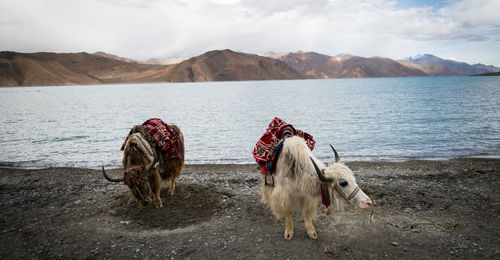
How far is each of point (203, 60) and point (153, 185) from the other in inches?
6380

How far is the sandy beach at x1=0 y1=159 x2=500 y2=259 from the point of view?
3.58 m

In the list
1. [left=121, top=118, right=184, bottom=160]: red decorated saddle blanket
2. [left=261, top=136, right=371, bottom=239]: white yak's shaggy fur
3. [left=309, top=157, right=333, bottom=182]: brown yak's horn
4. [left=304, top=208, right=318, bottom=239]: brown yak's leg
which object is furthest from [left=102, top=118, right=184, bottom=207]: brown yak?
[left=309, top=157, right=333, bottom=182]: brown yak's horn

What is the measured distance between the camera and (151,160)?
454cm

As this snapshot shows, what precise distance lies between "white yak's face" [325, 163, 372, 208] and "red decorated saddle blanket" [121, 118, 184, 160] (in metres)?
3.05

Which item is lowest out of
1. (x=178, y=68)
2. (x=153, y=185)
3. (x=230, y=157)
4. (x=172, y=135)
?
(x=230, y=157)

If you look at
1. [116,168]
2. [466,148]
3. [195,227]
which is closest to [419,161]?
[466,148]

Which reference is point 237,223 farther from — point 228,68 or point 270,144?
point 228,68

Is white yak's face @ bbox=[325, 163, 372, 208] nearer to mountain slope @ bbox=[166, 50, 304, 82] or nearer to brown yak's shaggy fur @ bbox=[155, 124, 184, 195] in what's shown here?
brown yak's shaggy fur @ bbox=[155, 124, 184, 195]

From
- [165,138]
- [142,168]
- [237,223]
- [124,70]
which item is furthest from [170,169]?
[124,70]

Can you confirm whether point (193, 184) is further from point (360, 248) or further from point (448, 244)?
point (448, 244)

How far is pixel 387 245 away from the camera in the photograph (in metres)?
3.62

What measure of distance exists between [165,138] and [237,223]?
2.03 metres

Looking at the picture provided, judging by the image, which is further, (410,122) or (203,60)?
(203,60)

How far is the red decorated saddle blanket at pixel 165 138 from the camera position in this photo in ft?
16.3
